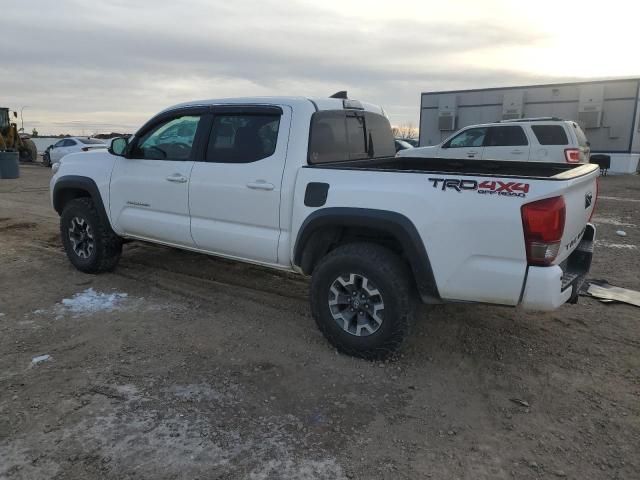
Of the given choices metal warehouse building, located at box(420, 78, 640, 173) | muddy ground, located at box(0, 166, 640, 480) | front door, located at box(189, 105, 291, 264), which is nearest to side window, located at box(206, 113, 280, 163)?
front door, located at box(189, 105, 291, 264)

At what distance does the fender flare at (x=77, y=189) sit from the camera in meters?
5.32

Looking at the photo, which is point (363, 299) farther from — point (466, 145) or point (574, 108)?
point (574, 108)

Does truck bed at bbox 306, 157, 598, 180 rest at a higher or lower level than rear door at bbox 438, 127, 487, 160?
lower

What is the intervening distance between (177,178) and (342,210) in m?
1.83

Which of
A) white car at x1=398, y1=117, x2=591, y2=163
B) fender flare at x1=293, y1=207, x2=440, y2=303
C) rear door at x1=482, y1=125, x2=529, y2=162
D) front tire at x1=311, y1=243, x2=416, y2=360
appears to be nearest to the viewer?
fender flare at x1=293, y1=207, x2=440, y2=303

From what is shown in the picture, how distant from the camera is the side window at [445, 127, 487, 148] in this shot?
42.3 feet

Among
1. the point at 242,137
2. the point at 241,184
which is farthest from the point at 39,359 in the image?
the point at 242,137

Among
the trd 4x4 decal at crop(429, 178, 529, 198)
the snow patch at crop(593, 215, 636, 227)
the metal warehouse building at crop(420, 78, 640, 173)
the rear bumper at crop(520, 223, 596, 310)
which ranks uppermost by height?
the metal warehouse building at crop(420, 78, 640, 173)

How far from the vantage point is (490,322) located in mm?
4352

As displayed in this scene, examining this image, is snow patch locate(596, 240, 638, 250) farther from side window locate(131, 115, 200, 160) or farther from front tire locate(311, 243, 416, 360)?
side window locate(131, 115, 200, 160)

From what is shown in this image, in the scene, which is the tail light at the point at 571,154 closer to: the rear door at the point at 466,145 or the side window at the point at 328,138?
the rear door at the point at 466,145

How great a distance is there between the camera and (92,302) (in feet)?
15.6

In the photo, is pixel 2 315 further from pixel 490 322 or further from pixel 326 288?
pixel 490 322

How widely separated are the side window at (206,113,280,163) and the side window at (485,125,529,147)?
988 cm
